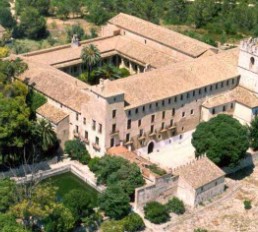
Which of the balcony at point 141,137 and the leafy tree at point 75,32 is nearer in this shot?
the balcony at point 141,137

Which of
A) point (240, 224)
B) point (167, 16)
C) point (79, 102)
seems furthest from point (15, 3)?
point (240, 224)

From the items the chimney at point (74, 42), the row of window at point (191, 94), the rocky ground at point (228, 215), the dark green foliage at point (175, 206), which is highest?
the chimney at point (74, 42)

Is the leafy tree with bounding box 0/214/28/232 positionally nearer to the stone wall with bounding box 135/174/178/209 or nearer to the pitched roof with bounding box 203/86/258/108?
the stone wall with bounding box 135/174/178/209

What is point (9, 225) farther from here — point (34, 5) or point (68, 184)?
point (34, 5)

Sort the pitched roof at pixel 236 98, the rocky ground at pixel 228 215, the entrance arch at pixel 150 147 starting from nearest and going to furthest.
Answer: the rocky ground at pixel 228 215 → the entrance arch at pixel 150 147 → the pitched roof at pixel 236 98

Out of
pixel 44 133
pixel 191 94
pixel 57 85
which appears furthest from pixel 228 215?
pixel 57 85

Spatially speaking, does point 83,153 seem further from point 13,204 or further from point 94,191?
point 13,204

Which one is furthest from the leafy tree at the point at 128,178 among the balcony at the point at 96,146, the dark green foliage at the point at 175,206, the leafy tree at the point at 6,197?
the leafy tree at the point at 6,197

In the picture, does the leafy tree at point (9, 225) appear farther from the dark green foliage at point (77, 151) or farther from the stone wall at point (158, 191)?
the dark green foliage at point (77, 151)
